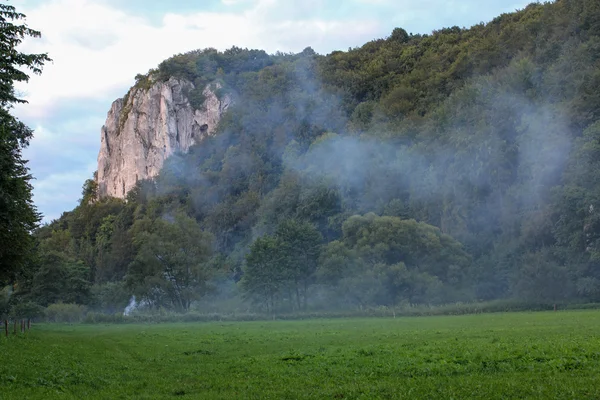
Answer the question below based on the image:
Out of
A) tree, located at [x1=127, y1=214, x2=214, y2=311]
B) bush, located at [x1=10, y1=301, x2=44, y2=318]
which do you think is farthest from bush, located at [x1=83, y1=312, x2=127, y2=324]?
tree, located at [x1=127, y1=214, x2=214, y2=311]

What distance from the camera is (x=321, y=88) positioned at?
566 feet

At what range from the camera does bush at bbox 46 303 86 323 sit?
96.1 metres

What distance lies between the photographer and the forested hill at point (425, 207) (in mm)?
92375

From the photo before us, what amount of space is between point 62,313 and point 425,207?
6727cm

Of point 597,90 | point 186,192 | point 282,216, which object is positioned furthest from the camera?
point 186,192

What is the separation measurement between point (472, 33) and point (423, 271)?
90.9 meters

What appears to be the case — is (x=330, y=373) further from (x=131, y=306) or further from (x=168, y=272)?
(x=131, y=306)

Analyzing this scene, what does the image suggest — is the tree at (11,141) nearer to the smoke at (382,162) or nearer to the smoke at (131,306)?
the smoke at (382,162)

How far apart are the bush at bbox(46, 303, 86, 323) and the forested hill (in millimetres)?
6539

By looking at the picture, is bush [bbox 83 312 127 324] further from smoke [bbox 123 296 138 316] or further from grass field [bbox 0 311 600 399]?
grass field [bbox 0 311 600 399]

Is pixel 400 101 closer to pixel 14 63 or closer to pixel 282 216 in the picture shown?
pixel 282 216

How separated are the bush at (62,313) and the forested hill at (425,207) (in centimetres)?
654

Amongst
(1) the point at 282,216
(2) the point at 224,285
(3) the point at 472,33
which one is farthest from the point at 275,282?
(3) the point at 472,33

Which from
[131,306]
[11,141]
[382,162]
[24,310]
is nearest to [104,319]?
[24,310]
